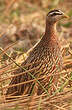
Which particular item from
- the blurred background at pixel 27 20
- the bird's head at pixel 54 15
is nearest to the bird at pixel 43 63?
the bird's head at pixel 54 15

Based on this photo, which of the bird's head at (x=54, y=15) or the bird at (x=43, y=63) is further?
the bird's head at (x=54, y=15)

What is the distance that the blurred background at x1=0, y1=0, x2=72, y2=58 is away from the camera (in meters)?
7.43

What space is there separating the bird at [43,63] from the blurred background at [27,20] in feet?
5.57

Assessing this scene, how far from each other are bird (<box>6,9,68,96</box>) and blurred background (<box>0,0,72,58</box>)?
170cm

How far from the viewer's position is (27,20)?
9.25 metres

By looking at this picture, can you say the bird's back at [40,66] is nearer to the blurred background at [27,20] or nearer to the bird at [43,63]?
the bird at [43,63]

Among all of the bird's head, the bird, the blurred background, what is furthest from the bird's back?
the blurred background

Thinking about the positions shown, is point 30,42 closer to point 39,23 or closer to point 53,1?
point 39,23

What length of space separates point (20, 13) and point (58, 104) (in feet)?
21.1

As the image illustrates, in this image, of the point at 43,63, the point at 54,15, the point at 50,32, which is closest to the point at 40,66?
the point at 43,63

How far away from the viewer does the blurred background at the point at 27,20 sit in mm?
7434

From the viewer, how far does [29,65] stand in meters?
4.23

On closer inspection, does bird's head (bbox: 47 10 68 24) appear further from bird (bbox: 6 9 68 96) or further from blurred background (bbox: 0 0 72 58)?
blurred background (bbox: 0 0 72 58)

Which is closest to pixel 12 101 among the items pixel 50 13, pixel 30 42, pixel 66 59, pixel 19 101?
pixel 19 101
